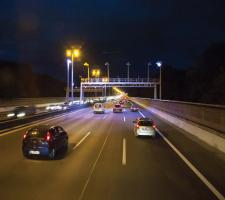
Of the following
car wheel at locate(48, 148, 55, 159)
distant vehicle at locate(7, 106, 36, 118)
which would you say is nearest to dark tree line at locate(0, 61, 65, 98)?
distant vehicle at locate(7, 106, 36, 118)

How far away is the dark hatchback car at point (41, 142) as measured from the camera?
57.3 ft

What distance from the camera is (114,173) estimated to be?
14.1m

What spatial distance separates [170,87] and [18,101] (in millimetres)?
86829

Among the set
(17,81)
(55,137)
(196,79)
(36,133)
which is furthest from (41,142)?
(17,81)

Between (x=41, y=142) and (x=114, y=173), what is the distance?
4.59 metres

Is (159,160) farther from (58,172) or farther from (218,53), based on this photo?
(218,53)

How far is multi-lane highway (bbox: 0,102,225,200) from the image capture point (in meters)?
11.0

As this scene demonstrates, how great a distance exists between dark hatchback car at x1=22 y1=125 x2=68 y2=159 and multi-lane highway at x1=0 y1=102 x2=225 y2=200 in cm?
39

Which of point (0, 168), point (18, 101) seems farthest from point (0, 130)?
point (18, 101)

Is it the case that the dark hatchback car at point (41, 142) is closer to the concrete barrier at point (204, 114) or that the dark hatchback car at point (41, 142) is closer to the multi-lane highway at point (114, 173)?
the multi-lane highway at point (114, 173)

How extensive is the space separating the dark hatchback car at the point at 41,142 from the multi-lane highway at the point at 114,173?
15.3 inches

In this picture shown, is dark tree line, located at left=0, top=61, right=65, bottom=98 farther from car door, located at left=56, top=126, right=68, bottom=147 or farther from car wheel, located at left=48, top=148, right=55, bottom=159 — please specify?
car wheel, located at left=48, top=148, right=55, bottom=159

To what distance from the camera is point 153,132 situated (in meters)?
27.5

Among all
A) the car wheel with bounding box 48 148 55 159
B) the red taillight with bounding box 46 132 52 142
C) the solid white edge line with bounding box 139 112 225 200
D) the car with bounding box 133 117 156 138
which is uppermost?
the red taillight with bounding box 46 132 52 142
